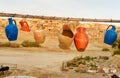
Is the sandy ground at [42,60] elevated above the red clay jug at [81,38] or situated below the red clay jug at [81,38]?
below

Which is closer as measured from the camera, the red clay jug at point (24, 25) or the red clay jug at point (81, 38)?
the red clay jug at point (81, 38)

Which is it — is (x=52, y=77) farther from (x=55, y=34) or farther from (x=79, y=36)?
(x=55, y=34)

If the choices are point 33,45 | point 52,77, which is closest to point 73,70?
point 52,77

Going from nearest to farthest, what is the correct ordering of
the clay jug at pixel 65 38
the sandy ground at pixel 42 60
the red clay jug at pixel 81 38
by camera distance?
1. the red clay jug at pixel 81 38
2. the clay jug at pixel 65 38
3. the sandy ground at pixel 42 60

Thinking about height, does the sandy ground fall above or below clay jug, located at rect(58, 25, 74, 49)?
below

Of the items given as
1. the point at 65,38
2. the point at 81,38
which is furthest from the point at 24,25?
the point at 81,38

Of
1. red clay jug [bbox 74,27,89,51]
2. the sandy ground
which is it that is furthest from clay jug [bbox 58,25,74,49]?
the sandy ground

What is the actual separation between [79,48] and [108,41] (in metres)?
0.69

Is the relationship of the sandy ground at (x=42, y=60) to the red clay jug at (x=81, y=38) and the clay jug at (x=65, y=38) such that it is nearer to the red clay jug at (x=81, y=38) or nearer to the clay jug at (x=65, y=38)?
the clay jug at (x=65, y=38)

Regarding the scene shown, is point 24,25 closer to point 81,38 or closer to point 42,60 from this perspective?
point 81,38

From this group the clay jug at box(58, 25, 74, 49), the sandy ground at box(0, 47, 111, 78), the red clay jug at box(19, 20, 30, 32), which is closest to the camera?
the clay jug at box(58, 25, 74, 49)

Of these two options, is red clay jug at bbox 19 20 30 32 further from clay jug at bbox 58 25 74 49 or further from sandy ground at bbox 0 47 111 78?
sandy ground at bbox 0 47 111 78

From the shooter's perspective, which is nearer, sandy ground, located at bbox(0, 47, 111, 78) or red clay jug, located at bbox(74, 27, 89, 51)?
red clay jug, located at bbox(74, 27, 89, 51)

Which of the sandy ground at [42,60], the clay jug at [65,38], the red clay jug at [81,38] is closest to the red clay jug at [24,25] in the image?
the clay jug at [65,38]
